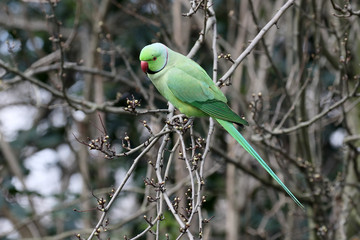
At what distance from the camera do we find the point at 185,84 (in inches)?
135

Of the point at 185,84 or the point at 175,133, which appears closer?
the point at 185,84

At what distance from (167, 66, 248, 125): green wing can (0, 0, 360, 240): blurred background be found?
70cm

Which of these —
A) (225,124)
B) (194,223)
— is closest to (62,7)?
(194,223)

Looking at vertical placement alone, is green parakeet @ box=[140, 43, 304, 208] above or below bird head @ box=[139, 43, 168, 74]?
below

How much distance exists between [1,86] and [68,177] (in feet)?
8.89

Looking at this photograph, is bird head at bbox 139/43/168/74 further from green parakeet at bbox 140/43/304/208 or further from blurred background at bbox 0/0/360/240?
blurred background at bbox 0/0/360/240

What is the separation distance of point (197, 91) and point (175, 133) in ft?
7.14

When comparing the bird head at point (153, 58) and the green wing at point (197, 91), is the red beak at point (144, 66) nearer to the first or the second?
the bird head at point (153, 58)

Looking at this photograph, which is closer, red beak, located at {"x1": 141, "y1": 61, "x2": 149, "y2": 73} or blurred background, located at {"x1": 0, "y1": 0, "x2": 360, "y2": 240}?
red beak, located at {"x1": 141, "y1": 61, "x2": 149, "y2": 73}

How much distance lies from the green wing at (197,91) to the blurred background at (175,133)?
27.6 inches

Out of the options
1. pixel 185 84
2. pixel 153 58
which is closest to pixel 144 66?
pixel 153 58

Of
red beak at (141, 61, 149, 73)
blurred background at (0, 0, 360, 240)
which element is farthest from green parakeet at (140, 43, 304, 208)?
blurred background at (0, 0, 360, 240)

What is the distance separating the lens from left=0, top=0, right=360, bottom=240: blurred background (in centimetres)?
482

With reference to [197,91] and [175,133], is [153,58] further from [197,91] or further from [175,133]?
[175,133]
